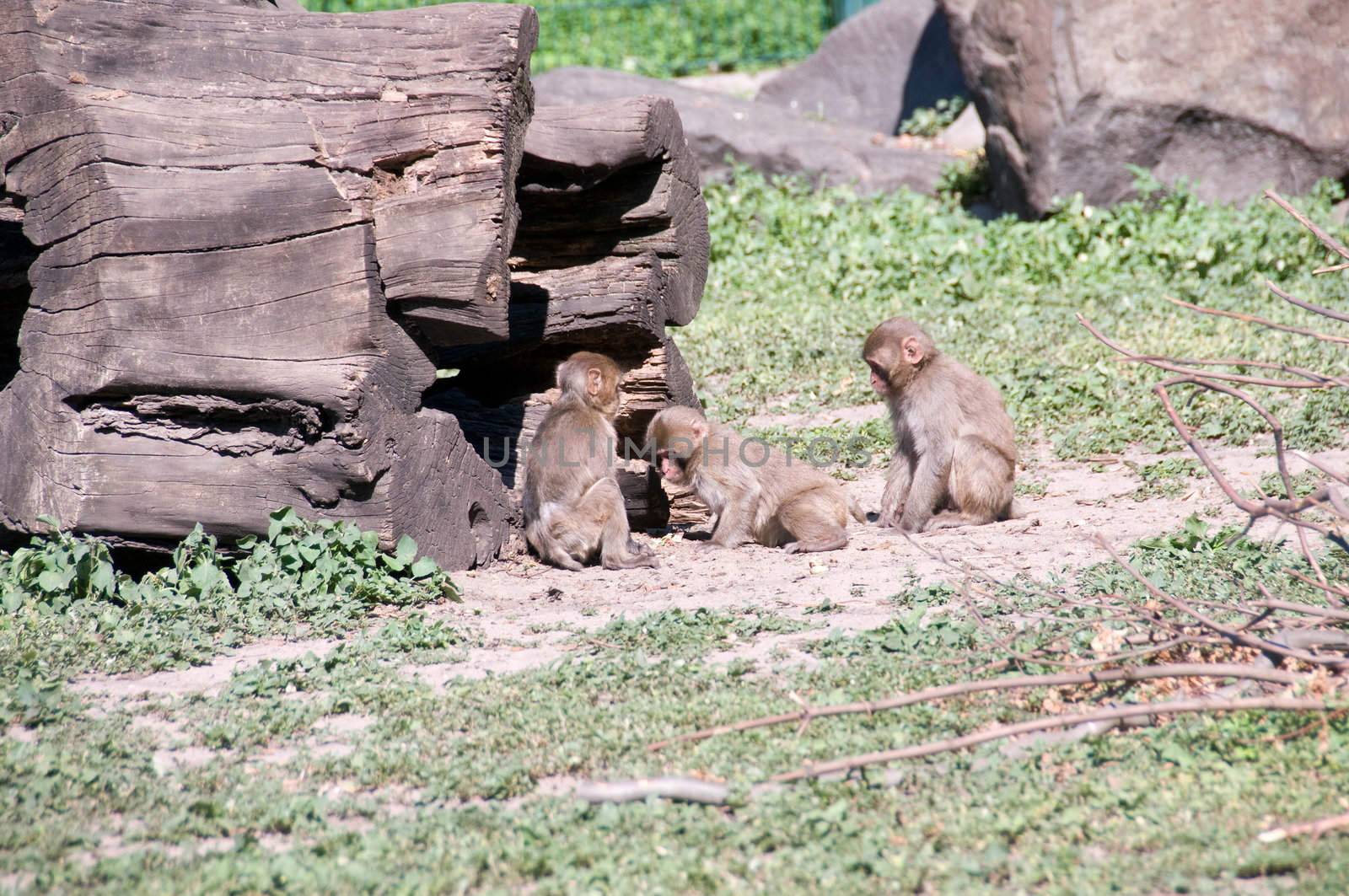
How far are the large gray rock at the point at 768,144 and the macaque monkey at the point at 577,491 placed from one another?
833 centimetres

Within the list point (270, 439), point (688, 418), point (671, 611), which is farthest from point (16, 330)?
point (671, 611)

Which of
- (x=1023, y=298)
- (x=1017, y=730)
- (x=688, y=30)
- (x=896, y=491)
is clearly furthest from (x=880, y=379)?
(x=688, y=30)

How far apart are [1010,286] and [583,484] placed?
6269 millimetres

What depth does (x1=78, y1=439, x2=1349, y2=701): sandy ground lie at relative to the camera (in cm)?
538

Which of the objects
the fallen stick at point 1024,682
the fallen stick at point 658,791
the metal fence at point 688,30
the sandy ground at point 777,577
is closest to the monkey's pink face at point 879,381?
the sandy ground at point 777,577

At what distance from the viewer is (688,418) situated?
24.1ft

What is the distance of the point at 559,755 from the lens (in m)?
4.33

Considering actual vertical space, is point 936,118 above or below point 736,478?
above

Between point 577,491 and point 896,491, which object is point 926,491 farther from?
point 577,491

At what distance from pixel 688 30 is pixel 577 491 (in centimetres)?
1598

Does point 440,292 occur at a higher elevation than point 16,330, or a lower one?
higher

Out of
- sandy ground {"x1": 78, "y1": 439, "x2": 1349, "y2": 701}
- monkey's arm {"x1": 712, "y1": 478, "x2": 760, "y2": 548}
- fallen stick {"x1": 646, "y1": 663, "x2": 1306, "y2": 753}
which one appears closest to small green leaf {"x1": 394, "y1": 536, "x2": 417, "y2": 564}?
sandy ground {"x1": 78, "y1": 439, "x2": 1349, "y2": 701}

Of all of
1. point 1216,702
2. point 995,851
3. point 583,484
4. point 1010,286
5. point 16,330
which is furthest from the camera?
point 1010,286

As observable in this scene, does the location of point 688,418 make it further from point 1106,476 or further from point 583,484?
point 1106,476
